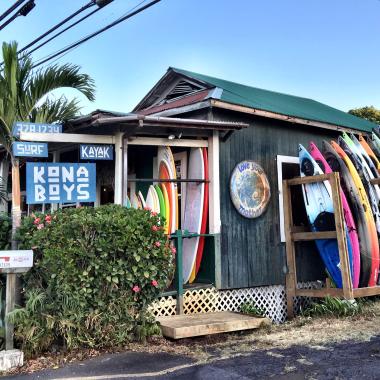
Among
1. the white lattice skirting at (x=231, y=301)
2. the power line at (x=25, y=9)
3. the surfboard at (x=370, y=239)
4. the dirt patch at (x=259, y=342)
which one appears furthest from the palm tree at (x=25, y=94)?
the surfboard at (x=370, y=239)

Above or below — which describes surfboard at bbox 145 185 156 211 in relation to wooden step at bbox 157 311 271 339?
above

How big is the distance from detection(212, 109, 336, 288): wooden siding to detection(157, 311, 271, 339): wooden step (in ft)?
3.12

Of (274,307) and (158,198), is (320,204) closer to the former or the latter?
(274,307)

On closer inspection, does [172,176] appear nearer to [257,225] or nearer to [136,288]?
[257,225]

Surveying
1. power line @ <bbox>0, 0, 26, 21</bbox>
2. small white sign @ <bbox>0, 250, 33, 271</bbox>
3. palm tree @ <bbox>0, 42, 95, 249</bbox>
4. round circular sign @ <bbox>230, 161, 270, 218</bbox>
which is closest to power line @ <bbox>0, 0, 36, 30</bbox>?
power line @ <bbox>0, 0, 26, 21</bbox>

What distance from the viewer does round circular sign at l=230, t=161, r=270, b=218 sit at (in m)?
8.34

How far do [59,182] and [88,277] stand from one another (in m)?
1.77

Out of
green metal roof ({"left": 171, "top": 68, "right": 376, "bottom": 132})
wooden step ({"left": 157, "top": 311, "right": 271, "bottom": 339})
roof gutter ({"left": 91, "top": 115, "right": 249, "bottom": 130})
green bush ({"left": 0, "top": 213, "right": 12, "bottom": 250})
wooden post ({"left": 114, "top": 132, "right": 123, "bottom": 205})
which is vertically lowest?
wooden step ({"left": 157, "top": 311, "right": 271, "bottom": 339})

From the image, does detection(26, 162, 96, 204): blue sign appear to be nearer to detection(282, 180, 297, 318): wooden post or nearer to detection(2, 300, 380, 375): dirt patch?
detection(2, 300, 380, 375): dirt patch

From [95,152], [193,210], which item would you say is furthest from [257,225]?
[95,152]

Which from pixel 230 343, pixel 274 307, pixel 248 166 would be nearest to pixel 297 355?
pixel 230 343

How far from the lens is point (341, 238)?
7824mm

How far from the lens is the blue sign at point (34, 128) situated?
590 cm

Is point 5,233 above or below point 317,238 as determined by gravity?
above
